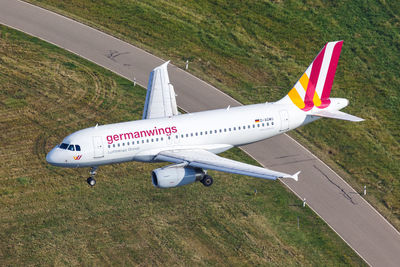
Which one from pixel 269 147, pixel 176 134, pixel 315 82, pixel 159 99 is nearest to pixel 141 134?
pixel 176 134

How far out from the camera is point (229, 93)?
76.4 metres

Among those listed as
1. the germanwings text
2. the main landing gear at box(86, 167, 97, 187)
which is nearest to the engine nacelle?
the germanwings text

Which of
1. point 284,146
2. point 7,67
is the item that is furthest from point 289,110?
point 7,67

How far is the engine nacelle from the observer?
178 ft

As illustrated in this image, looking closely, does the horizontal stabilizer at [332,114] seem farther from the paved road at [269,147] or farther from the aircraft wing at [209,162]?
the aircraft wing at [209,162]

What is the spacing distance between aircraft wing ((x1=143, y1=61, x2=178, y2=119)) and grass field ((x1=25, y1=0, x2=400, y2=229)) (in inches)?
532

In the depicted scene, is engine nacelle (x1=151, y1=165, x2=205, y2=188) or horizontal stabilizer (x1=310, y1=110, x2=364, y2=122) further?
horizontal stabilizer (x1=310, y1=110, x2=364, y2=122)

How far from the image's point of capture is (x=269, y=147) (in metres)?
68.6

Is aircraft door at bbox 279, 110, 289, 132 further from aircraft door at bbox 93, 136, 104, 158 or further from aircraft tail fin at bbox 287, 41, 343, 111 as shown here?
aircraft door at bbox 93, 136, 104, 158

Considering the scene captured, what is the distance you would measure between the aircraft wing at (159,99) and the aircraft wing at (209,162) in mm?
5913

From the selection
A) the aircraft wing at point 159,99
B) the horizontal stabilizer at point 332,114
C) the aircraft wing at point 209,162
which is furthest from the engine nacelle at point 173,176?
the horizontal stabilizer at point 332,114

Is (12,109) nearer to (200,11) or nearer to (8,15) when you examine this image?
(8,15)

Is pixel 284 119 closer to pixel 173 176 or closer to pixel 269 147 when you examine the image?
pixel 269 147

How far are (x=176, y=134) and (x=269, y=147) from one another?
46.2 ft
